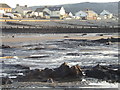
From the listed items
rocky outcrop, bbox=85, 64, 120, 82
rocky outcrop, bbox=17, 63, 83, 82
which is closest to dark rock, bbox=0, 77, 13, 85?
rocky outcrop, bbox=17, 63, 83, 82

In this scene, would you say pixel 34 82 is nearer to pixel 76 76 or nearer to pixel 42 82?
pixel 42 82

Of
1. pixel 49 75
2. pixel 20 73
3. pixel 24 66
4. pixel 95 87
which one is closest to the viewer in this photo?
pixel 95 87

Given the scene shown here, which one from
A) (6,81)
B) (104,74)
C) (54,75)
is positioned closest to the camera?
(6,81)

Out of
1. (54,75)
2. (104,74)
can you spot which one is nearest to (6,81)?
(54,75)

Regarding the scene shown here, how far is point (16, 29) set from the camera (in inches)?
2331

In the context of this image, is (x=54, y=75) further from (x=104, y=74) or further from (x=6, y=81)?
(x=104, y=74)

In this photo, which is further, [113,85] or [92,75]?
[92,75]

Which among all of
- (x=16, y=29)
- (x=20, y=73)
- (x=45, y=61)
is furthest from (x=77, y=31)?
(x=20, y=73)

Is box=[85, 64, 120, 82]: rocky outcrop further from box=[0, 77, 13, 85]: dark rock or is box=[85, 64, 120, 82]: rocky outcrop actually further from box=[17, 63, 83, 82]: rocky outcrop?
box=[0, 77, 13, 85]: dark rock

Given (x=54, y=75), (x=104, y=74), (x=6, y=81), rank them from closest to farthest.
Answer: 1. (x=6, y=81)
2. (x=54, y=75)
3. (x=104, y=74)

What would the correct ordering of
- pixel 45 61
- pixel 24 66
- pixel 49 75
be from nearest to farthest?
pixel 49 75 < pixel 24 66 < pixel 45 61

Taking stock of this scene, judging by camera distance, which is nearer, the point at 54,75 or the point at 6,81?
the point at 6,81

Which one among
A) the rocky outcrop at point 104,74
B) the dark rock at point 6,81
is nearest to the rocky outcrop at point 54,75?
the dark rock at point 6,81

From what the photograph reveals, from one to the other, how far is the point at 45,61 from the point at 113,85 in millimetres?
8374
